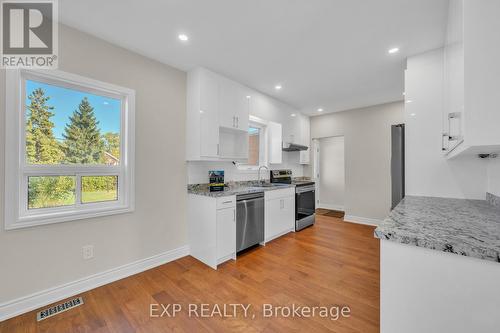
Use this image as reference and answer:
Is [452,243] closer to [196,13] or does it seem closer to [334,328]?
[334,328]

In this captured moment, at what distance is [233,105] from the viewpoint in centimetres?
316

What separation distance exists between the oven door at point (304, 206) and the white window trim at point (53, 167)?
2828mm

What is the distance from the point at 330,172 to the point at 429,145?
12.1ft

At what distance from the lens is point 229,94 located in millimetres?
3100

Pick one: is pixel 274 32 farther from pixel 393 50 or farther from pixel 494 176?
pixel 494 176

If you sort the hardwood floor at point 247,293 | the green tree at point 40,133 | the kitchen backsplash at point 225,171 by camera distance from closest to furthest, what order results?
the hardwood floor at point 247,293
the green tree at point 40,133
the kitchen backsplash at point 225,171

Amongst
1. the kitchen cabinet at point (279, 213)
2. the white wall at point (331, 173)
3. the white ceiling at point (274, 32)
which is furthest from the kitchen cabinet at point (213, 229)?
the white wall at point (331, 173)

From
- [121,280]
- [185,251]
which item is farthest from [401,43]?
[121,280]

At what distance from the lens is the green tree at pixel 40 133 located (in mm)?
1853

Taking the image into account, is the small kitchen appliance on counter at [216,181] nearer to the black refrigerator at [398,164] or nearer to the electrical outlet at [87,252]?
the electrical outlet at [87,252]

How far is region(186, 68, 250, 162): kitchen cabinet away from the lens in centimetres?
274

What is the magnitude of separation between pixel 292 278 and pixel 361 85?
3220mm

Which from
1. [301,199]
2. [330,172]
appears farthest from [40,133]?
[330,172]

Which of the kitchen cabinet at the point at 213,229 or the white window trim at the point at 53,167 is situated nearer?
the white window trim at the point at 53,167
